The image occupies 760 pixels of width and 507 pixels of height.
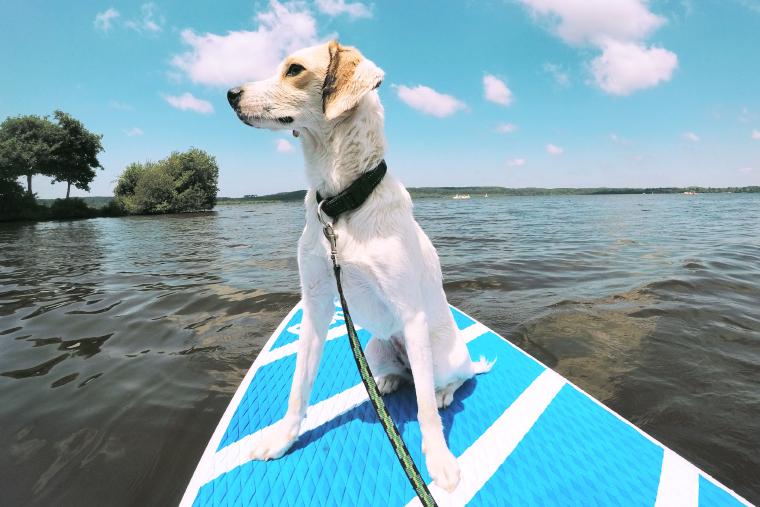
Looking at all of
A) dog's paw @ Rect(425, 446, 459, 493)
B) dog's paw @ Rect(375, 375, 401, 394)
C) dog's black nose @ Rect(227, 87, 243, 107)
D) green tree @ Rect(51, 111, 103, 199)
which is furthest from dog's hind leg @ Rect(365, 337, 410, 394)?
green tree @ Rect(51, 111, 103, 199)

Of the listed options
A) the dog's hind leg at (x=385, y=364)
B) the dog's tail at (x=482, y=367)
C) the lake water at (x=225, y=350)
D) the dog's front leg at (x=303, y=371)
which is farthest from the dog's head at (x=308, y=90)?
the lake water at (x=225, y=350)

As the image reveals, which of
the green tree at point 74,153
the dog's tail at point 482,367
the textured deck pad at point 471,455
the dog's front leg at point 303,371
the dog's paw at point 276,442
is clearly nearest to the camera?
the textured deck pad at point 471,455

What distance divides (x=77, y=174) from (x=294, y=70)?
2482 inches

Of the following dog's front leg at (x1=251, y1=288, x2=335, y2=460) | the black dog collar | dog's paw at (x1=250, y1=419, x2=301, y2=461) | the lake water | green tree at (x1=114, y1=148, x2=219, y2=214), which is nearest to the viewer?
the black dog collar

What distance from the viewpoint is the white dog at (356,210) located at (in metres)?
2.08

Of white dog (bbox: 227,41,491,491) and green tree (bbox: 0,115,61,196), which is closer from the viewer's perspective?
white dog (bbox: 227,41,491,491)

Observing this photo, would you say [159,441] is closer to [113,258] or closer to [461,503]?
[461,503]

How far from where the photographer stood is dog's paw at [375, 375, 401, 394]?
307 cm

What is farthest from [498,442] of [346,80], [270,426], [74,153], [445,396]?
[74,153]

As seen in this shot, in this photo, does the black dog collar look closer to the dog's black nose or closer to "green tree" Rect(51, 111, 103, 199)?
the dog's black nose

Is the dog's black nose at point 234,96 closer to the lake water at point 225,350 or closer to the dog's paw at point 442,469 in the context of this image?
the dog's paw at point 442,469

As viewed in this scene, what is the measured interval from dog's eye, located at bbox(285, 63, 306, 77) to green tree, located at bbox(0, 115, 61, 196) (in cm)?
5276

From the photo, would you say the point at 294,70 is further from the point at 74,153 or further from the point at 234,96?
the point at 74,153

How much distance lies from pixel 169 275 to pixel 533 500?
1010 cm
